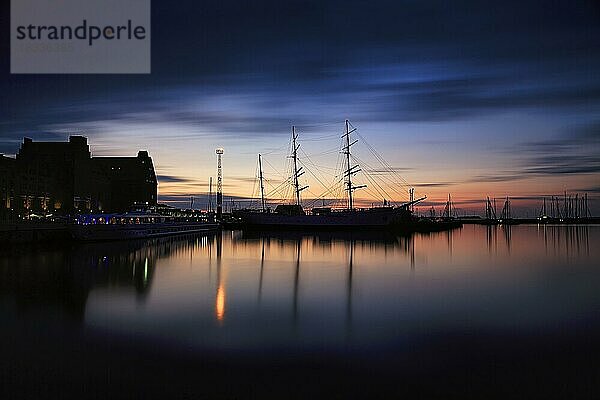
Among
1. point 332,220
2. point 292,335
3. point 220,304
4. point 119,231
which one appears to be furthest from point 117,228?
point 332,220

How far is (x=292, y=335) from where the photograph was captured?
1327 cm

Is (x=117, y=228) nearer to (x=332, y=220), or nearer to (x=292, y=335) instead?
(x=292, y=335)

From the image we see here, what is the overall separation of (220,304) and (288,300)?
2640 mm

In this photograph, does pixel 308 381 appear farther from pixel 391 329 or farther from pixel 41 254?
pixel 41 254

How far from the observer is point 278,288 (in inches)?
881

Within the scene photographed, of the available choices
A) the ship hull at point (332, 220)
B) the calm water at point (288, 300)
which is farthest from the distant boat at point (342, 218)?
the calm water at point (288, 300)

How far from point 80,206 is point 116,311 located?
91033mm

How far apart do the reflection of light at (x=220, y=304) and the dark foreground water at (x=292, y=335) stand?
5 centimetres

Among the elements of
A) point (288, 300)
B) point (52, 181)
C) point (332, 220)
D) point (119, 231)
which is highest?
point (52, 181)

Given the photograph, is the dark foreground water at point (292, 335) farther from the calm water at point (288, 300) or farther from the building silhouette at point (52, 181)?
the building silhouette at point (52, 181)

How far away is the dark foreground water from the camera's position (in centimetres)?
923

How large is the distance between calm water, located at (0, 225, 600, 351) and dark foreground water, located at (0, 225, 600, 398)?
83 millimetres

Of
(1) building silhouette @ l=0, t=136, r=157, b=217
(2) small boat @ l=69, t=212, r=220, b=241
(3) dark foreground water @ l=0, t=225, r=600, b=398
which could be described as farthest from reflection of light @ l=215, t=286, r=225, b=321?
(1) building silhouette @ l=0, t=136, r=157, b=217

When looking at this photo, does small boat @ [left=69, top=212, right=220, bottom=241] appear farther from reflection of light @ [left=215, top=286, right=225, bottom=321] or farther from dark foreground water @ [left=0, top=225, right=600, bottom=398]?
reflection of light @ [left=215, top=286, right=225, bottom=321]
